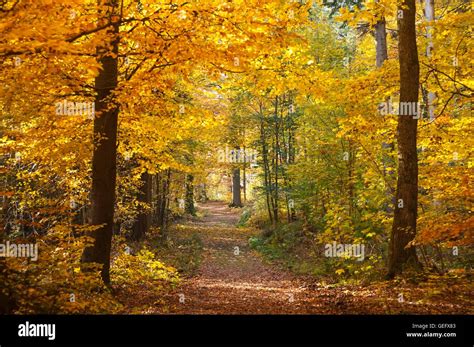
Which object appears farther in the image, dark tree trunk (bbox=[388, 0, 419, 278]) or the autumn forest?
dark tree trunk (bbox=[388, 0, 419, 278])

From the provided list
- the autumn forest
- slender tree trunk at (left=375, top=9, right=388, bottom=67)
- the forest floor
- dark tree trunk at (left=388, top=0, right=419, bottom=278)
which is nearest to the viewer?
the autumn forest

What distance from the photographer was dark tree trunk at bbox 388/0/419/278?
29.1 ft

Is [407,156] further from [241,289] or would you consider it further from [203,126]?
[241,289]

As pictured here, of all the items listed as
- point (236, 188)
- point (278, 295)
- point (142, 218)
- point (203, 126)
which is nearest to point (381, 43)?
point (203, 126)

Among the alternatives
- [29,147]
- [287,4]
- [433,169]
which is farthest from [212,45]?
[433,169]

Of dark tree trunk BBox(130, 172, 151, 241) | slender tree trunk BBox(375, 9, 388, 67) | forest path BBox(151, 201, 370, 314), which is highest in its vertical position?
slender tree trunk BBox(375, 9, 388, 67)

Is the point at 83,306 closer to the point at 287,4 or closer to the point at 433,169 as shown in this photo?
the point at 287,4

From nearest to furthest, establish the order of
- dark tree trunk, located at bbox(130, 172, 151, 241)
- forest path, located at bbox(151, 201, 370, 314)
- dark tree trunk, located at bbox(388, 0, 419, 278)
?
forest path, located at bbox(151, 201, 370, 314), dark tree trunk, located at bbox(388, 0, 419, 278), dark tree trunk, located at bbox(130, 172, 151, 241)

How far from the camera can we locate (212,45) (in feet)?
25.9

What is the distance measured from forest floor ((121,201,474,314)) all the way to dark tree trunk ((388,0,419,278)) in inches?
30.0

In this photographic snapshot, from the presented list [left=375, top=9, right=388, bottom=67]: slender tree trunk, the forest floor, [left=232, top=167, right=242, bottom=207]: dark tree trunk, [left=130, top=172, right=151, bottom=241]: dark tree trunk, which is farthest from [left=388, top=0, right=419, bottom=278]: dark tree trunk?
[left=232, top=167, right=242, bottom=207]: dark tree trunk

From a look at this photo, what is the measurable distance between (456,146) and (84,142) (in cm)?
856

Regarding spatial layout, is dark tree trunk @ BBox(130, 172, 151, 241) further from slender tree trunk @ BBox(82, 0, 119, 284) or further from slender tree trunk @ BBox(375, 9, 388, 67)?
slender tree trunk @ BBox(375, 9, 388, 67)

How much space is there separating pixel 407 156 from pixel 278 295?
14.8 feet
